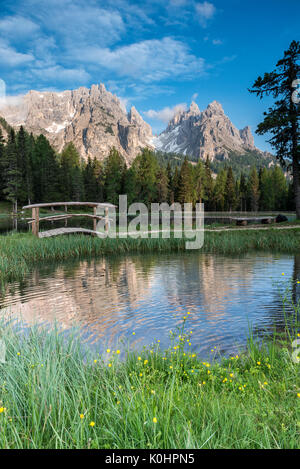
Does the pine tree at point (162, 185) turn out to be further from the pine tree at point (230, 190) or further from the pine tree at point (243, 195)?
the pine tree at point (243, 195)

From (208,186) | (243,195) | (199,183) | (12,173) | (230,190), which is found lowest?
(243,195)

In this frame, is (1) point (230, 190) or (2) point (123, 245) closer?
(2) point (123, 245)

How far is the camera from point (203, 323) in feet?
23.0

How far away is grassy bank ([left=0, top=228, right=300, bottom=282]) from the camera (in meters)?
16.0

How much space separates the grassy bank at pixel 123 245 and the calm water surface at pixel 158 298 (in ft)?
5.02

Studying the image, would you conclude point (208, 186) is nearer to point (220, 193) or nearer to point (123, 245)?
point (220, 193)

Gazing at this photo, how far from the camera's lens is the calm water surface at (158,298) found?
6.52 meters

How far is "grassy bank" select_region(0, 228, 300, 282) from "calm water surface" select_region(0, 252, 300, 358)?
153 cm

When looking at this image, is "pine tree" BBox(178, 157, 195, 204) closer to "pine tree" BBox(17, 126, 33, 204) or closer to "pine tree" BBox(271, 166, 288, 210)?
"pine tree" BBox(271, 166, 288, 210)

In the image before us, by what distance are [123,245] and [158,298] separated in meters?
9.96

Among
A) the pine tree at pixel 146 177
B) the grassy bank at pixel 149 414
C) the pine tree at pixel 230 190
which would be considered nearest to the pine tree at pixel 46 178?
the pine tree at pixel 146 177

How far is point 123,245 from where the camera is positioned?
62.8 ft

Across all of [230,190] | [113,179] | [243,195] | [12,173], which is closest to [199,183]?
[230,190]

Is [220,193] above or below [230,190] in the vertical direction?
below
